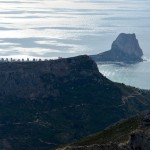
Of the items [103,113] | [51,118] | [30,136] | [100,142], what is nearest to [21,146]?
[30,136]

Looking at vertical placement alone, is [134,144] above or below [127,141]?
below

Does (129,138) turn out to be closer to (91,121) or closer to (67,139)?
(67,139)

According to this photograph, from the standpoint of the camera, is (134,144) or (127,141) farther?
(127,141)

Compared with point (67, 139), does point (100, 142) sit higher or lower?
higher

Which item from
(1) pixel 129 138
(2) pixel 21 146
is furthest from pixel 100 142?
(2) pixel 21 146

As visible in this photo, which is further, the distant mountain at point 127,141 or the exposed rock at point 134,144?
the distant mountain at point 127,141

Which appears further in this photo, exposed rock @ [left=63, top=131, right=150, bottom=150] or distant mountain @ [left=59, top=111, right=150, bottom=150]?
distant mountain @ [left=59, top=111, right=150, bottom=150]

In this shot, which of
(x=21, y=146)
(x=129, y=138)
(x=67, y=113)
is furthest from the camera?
(x=67, y=113)

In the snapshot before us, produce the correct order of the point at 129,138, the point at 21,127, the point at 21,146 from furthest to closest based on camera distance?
the point at 21,127 → the point at 21,146 → the point at 129,138

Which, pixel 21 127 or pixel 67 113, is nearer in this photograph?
pixel 21 127
